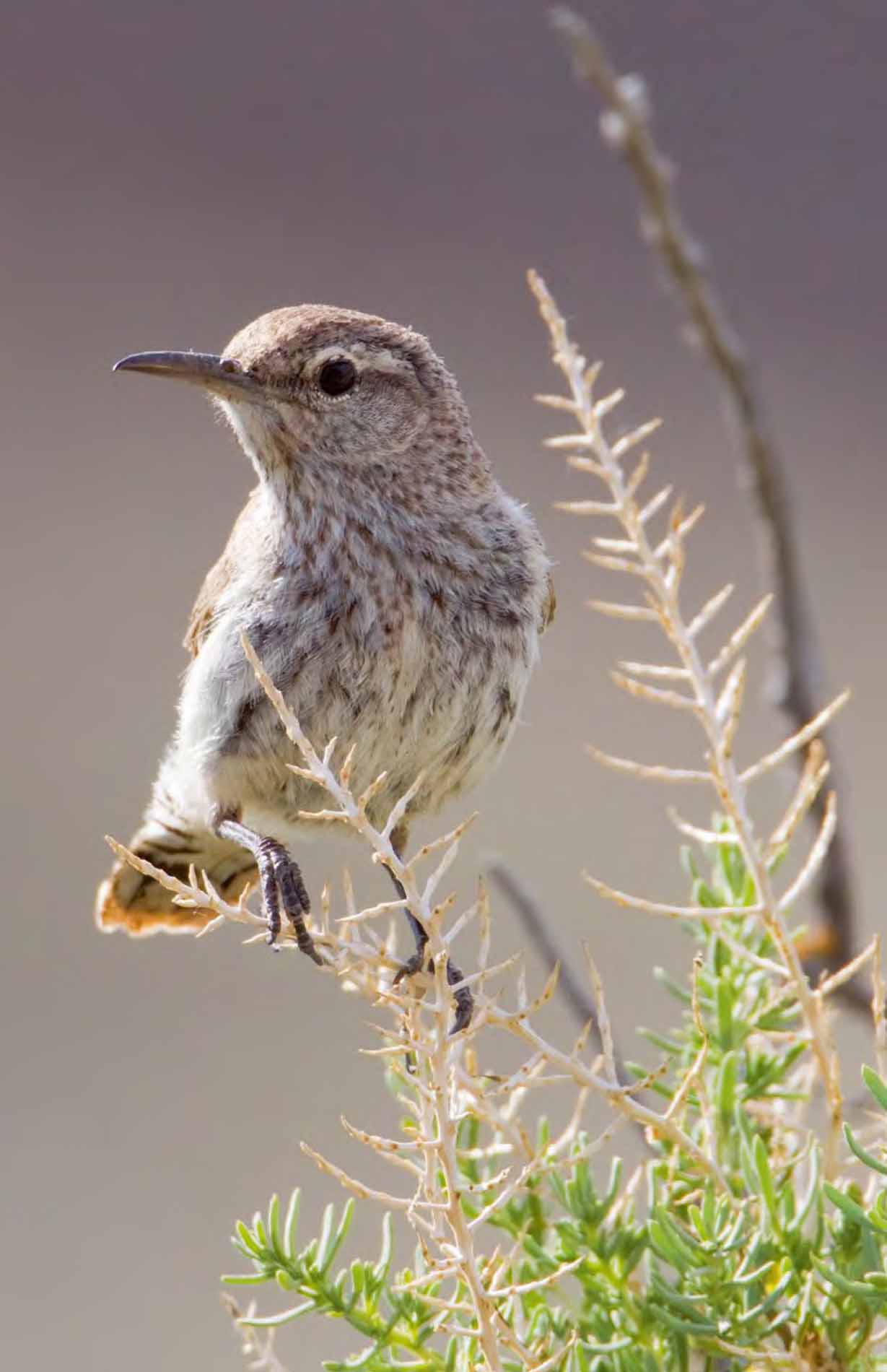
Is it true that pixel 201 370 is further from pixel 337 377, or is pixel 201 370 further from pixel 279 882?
pixel 279 882

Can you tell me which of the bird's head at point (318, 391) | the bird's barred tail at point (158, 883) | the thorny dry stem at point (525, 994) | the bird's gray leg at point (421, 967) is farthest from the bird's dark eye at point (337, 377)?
the thorny dry stem at point (525, 994)

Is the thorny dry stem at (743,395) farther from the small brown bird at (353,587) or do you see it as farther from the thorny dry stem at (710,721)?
the small brown bird at (353,587)

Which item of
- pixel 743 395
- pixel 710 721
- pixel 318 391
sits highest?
pixel 318 391

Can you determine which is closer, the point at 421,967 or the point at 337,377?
the point at 421,967

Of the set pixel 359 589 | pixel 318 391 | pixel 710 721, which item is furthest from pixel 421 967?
pixel 318 391

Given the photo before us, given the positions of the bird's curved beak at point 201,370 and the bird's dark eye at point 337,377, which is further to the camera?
the bird's dark eye at point 337,377

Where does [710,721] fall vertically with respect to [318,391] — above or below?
below
